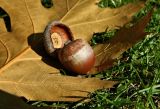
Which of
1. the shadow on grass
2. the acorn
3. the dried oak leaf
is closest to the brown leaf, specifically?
the acorn

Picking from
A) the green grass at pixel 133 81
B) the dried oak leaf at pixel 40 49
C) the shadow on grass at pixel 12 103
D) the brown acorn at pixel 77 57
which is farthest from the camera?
the brown acorn at pixel 77 57

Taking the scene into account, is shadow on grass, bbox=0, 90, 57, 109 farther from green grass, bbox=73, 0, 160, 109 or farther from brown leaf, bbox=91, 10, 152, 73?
brown leaf, bbox=91, 10, 152, 73

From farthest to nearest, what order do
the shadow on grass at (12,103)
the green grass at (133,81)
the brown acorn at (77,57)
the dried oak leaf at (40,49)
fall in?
1. the brown acorn at (77,57)
2. the green grass at (133,81)
3. the dried oak leaf at (40,49)
4. the shadow on grass at (12,103)

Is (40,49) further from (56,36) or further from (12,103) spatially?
(12,103)

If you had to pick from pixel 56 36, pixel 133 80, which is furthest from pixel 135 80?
pixel 56 36

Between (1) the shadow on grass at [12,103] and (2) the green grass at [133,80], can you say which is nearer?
(1) the shadow on grass at [12,103]

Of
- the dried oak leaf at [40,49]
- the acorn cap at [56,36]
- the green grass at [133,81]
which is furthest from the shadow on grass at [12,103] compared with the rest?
the acorn cap at [56,36]

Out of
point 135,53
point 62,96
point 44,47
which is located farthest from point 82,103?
point 135,53

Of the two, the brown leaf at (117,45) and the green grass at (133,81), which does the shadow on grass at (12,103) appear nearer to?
the green grass at (133,81)
